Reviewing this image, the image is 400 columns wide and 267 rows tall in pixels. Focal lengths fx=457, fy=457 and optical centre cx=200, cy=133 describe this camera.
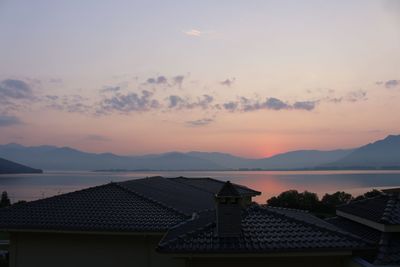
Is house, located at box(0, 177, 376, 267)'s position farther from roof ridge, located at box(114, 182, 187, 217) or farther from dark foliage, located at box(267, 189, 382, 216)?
dark foliage, located at box(267, 189, 382, 216)

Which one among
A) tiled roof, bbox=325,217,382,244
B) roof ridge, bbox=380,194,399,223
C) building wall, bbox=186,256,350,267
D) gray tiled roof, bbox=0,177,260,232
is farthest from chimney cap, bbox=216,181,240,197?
roof ridge, bbox=380,194,399,223

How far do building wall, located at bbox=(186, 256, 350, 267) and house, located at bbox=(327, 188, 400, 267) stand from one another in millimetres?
624

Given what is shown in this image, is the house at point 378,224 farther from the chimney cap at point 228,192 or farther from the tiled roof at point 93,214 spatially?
the tiled roof at point 93,214

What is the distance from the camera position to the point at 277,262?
8789mm

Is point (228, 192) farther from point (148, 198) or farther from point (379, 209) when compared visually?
→ point (148, 198)

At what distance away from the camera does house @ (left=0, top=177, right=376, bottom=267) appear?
8.45m

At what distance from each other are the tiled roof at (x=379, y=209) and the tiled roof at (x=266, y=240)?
2.35 ft

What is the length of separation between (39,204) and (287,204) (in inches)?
974

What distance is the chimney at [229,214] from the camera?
8805mm

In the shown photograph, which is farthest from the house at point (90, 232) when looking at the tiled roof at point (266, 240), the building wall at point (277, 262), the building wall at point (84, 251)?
the building wall at point (277, 262)

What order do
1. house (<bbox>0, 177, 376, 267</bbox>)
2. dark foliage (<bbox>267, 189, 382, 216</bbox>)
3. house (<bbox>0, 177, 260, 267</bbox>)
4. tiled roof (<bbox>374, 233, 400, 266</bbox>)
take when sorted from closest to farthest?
tiled roof (<bbox>374, 233, 400, 266</bbox>) → house (<bbox>0, 177, 376, 267</bbox>) → house (<bbox>0, 177, 260, 267</bbox>) → dark foliage (<bbox>267, 189, 382, 216</bbox>)

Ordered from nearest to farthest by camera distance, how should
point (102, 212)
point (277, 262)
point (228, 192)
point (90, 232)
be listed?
point (277, 262), point (228, 192), point (90, 232), point (102, 212)

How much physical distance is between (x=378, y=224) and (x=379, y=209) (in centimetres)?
109

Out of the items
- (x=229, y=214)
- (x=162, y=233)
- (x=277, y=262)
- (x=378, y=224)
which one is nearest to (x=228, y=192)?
(x=229, y=214)
